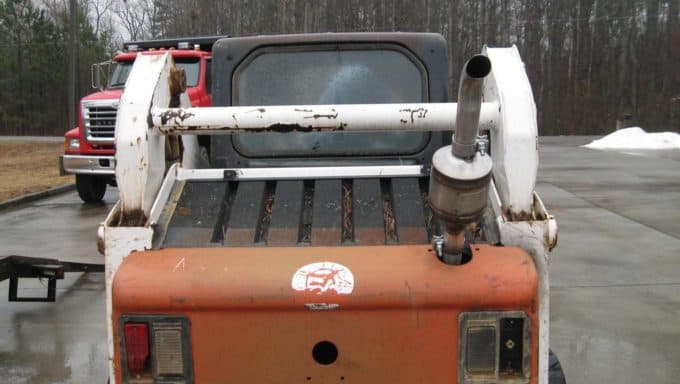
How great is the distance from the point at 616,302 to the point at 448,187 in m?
4.56

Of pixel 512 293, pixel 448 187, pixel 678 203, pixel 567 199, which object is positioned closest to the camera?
pixel 448 187

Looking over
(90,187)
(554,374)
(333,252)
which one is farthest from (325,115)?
(90,187)

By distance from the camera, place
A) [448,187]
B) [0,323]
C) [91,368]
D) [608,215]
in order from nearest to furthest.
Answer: [448,187], [91,368], [0,323], [608,215]

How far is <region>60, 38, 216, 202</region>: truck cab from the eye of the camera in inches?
443

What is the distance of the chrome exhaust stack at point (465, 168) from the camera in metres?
1.89

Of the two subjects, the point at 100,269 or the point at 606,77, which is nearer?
the point at 100,269

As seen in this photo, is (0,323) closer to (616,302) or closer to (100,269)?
(100,269)

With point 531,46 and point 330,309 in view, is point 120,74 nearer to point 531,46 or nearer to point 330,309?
point 330,309

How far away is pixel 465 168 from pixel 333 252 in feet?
1.90

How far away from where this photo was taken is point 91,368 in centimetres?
470

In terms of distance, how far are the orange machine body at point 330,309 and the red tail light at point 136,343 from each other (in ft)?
0.13

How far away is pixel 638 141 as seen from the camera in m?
25.1

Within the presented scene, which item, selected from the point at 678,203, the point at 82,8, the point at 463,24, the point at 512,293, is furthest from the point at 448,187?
the point at 82,8

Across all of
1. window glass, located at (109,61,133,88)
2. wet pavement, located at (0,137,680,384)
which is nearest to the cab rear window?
wet pavement, located at (0,137,680,384)
